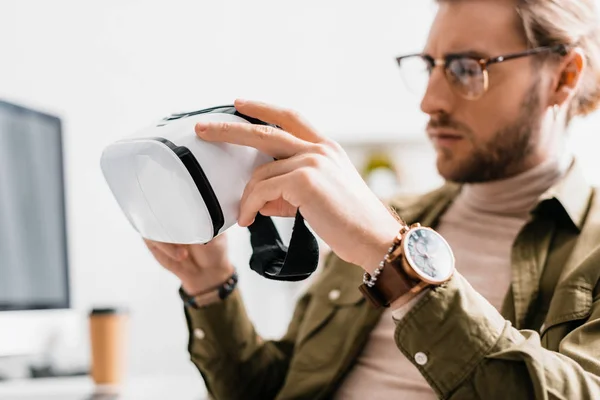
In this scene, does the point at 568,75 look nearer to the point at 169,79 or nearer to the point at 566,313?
the point at 566,313

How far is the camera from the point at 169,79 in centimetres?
226

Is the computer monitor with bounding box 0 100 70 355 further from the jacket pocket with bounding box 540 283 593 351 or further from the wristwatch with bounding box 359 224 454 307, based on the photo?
the jacket pocket with bounding box 540 283 593 351

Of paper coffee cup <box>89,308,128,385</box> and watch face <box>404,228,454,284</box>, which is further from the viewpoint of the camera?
paper coffee cup <box>89,308,128,385</box>

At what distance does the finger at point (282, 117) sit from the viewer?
30.3 inches

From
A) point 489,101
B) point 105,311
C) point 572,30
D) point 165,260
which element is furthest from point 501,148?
point 105,311

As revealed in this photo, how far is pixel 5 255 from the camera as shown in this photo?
1.29 metres

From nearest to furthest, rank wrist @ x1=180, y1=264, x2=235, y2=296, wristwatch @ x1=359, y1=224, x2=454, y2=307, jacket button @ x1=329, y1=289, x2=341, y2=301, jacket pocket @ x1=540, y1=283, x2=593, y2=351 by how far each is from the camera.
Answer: wristwatch @ x1=359, y1=224, x2=454, y2=307 < jacket pocket @ x1=540, y1=283, x2=593, y2=351 < wrist @ x1=180, y1=264, x2=235, y2=296 < jacket button @ x1=329, y1=289, x2=341, y2=301

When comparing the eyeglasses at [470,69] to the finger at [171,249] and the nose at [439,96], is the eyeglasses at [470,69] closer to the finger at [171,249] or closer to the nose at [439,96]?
the nose at [439,96]

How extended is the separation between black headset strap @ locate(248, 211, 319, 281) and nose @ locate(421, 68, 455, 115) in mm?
429

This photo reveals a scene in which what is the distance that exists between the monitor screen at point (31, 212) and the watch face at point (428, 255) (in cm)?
85

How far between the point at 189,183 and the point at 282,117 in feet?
0.44

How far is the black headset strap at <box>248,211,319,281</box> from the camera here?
75 cm

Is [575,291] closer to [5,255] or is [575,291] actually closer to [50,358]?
[5,255]

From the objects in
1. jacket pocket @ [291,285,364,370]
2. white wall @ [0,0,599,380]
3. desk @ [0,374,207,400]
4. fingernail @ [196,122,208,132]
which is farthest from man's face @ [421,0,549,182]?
white wall @ [0,0,599,380]
